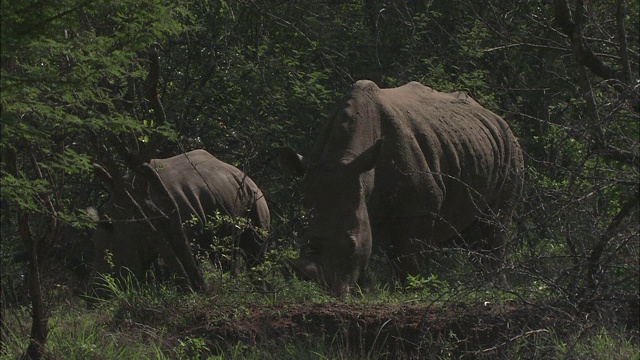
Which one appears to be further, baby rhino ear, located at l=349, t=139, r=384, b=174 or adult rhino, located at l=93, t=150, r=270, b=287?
adult rhino, located at l=93, t=150, r=270, b=287

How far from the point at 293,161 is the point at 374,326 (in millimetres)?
2257

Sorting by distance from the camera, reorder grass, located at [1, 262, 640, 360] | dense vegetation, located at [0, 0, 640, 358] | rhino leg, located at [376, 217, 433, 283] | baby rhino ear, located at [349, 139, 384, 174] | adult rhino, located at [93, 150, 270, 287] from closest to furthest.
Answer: dense vegetation, located at [0, 0, 640, 358]
grass, located at [1, 262, 640, 360]
baby rhino ear, located at [349, 139, 384, 174]
rhino leg, located at [376, 217, 433, 283]
adult rhino, located at [93, 150, 270, 287]

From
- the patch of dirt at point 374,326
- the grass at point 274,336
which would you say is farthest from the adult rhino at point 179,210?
the patch of dirt at point 374,326

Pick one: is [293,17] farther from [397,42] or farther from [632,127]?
[632,127]

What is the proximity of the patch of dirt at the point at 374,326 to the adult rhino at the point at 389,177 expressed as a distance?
888 mm

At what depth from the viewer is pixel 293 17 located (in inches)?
535

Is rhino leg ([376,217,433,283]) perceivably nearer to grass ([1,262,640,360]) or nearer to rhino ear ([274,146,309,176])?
grass ([1,262,640,360])

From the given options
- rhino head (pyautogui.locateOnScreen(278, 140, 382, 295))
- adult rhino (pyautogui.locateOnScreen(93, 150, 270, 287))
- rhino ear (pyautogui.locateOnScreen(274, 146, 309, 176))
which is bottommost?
adult rhino (pyautogui.locateOnScreen(93, 150, 270, 287))

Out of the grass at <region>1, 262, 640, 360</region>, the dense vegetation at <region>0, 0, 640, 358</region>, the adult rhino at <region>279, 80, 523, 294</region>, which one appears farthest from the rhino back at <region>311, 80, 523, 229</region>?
the grass at <region>1, 262, 640, 360</region>

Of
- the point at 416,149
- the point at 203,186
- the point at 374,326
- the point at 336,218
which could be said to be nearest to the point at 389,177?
the point at 416,149

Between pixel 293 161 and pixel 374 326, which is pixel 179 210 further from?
pixel 374 326

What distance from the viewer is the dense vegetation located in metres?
6.93

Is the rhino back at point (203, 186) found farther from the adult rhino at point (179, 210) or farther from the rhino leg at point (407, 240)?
the rhino leg at point (407, 240)

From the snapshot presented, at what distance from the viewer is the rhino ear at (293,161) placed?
10.1 meters
